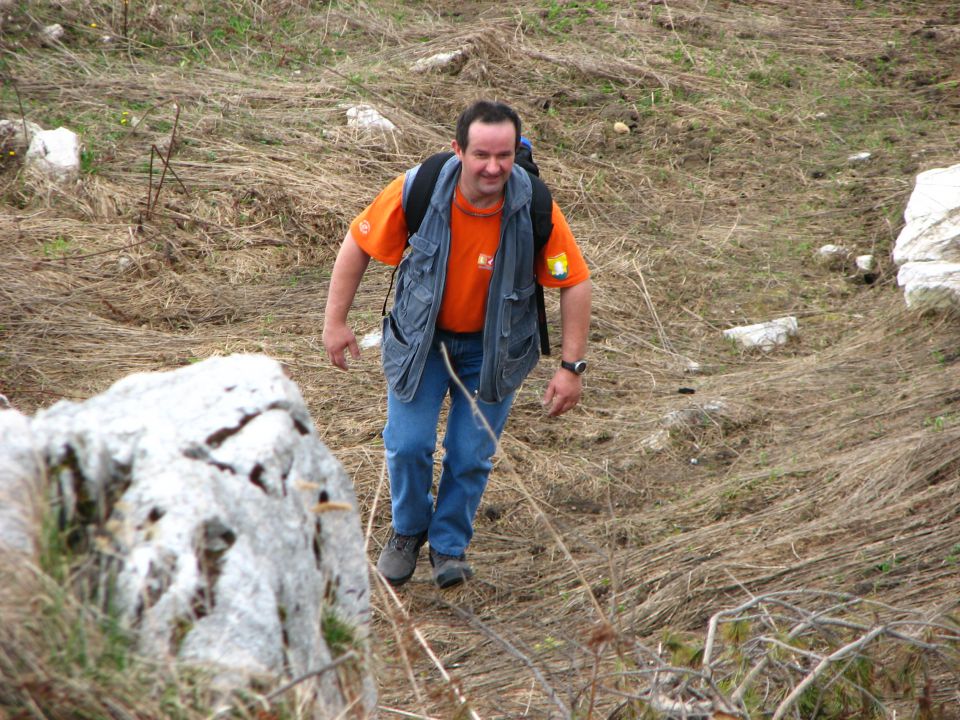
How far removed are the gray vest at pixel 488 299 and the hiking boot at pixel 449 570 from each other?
826 millimetres

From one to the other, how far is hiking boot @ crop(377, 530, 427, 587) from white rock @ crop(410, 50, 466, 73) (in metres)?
6.40

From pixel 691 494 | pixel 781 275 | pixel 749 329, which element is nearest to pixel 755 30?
pixel 781 275

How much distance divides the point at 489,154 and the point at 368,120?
17.7 ft

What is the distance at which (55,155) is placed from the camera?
743 centimetres

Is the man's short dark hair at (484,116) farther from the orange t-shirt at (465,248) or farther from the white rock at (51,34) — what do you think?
the white rock at (51,34)

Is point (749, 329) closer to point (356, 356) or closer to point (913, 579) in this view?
point (913, 579)

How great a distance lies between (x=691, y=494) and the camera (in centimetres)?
483

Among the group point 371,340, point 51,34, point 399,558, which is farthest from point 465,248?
point 51,34

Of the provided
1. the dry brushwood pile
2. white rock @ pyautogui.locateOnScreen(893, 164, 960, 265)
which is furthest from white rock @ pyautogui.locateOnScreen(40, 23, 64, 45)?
white rock @ pyautogui.locateOnScreen(893, 164, 960, 265)

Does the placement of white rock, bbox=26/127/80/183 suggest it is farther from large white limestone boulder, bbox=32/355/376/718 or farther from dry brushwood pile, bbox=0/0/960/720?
large white limestone boulder, bbox=32/355/376/718

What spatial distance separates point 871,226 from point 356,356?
203 inches

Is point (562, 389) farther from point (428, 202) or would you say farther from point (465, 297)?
point (428, 202)

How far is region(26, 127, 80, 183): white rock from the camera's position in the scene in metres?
7.36

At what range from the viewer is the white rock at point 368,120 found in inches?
334
